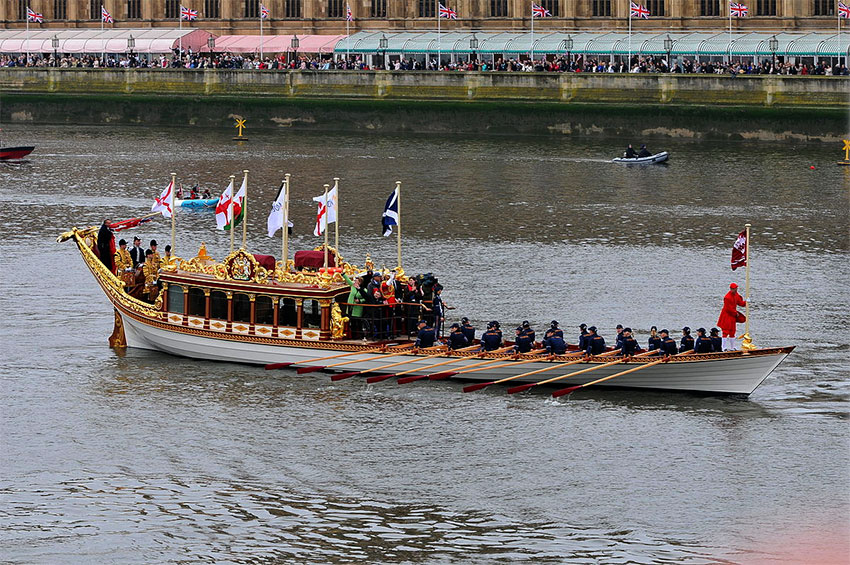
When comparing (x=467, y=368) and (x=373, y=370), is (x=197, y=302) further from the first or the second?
(x=467, y=368)

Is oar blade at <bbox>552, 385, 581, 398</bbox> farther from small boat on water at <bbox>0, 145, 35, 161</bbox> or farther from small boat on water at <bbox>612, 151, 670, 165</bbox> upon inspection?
small boat on water at <bbox>0, 145, 35, 161</bbox>

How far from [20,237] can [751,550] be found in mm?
43178

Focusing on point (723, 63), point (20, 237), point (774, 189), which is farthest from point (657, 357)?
point (723, 63)

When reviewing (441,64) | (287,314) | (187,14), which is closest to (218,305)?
(287,314)

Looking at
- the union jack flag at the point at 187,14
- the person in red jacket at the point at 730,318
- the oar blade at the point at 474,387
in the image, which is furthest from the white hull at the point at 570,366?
the union jack flag at the point at 187,14

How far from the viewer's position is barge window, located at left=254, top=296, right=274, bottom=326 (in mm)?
41969

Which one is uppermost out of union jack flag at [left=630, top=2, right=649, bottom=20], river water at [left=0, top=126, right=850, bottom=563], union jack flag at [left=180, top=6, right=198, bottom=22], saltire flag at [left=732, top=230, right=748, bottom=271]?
union jack flag at [left=180, top=6, right=198, bottom=22]

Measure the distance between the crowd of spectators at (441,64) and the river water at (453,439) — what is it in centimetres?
4018

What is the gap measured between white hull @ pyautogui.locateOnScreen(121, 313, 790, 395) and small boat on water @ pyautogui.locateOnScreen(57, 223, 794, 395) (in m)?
0.02

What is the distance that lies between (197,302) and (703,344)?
43.6 ft

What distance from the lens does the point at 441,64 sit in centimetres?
11956

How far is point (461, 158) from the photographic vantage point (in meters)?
95.2

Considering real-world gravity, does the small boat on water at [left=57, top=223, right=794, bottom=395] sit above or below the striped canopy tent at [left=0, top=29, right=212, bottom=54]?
below

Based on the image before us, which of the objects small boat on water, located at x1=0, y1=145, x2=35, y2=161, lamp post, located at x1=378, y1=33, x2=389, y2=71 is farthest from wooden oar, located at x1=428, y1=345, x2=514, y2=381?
lamp post, located at x1=378, y1=33, x2=389, y2=71
